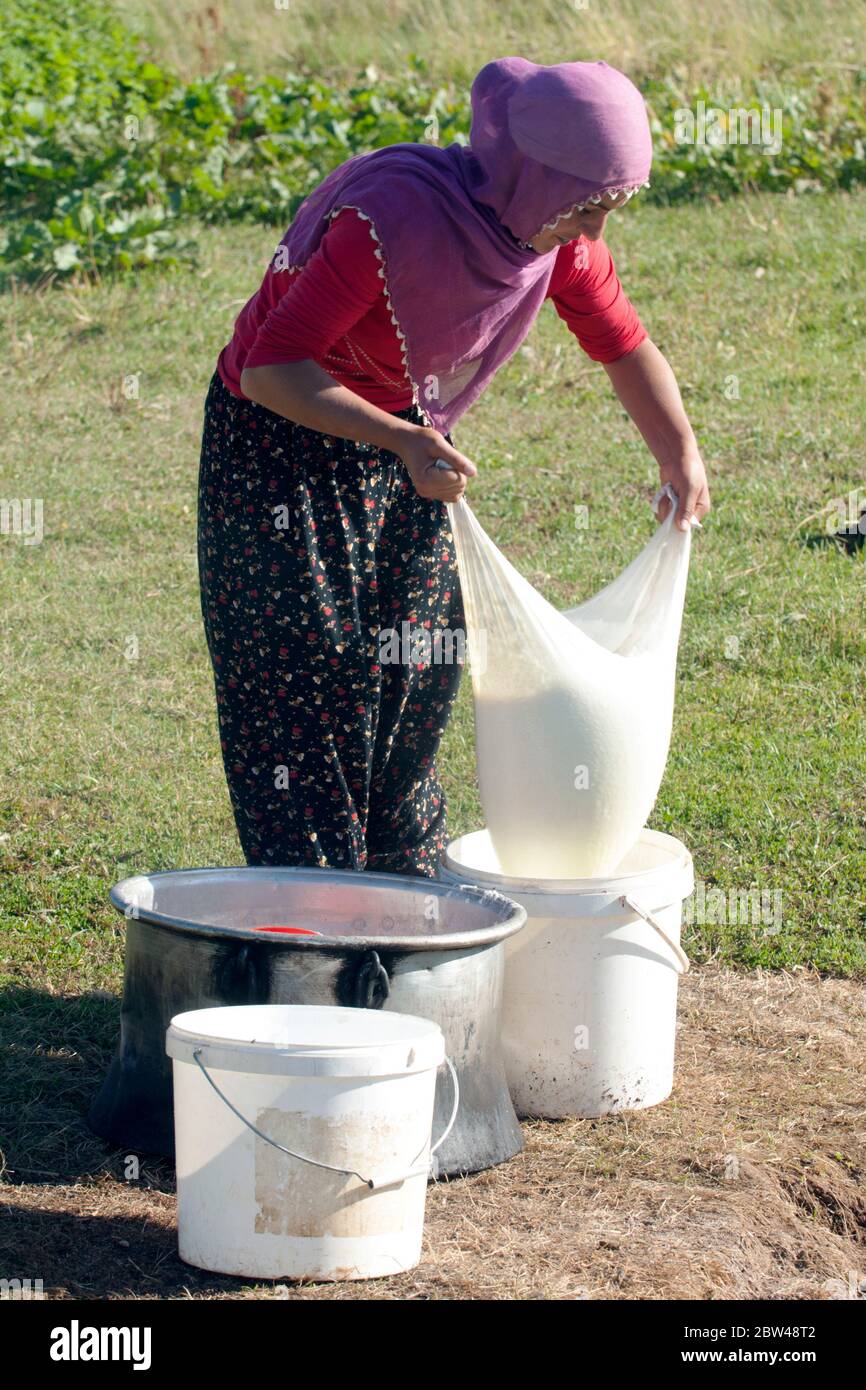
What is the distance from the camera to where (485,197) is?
2783 mm

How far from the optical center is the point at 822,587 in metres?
5.77

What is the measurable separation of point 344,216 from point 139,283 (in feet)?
19.0

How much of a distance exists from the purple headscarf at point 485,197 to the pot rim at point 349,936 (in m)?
0.86

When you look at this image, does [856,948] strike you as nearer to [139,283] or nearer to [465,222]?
[465,222]

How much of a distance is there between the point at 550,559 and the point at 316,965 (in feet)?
11.7

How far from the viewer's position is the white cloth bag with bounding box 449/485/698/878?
3000 millimetres

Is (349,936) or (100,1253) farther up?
(349,936)

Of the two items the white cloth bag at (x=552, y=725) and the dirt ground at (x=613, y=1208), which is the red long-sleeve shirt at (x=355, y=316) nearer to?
the white cloth bag at (x=552, y=725)

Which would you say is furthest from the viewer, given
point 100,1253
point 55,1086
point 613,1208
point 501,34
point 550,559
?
point 501,34

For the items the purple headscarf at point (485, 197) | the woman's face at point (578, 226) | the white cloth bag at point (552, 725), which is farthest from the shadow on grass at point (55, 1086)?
the woman's face at point (578, 226)

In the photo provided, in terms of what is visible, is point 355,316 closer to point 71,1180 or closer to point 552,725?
point 552,725

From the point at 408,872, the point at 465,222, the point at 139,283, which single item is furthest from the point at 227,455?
the point at 139,283

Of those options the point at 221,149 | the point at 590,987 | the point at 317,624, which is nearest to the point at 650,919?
the point at 590,987

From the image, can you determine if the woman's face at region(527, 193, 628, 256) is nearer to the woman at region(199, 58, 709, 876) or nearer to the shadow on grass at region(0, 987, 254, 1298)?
the woman at region(199, 58, 709, 876)
